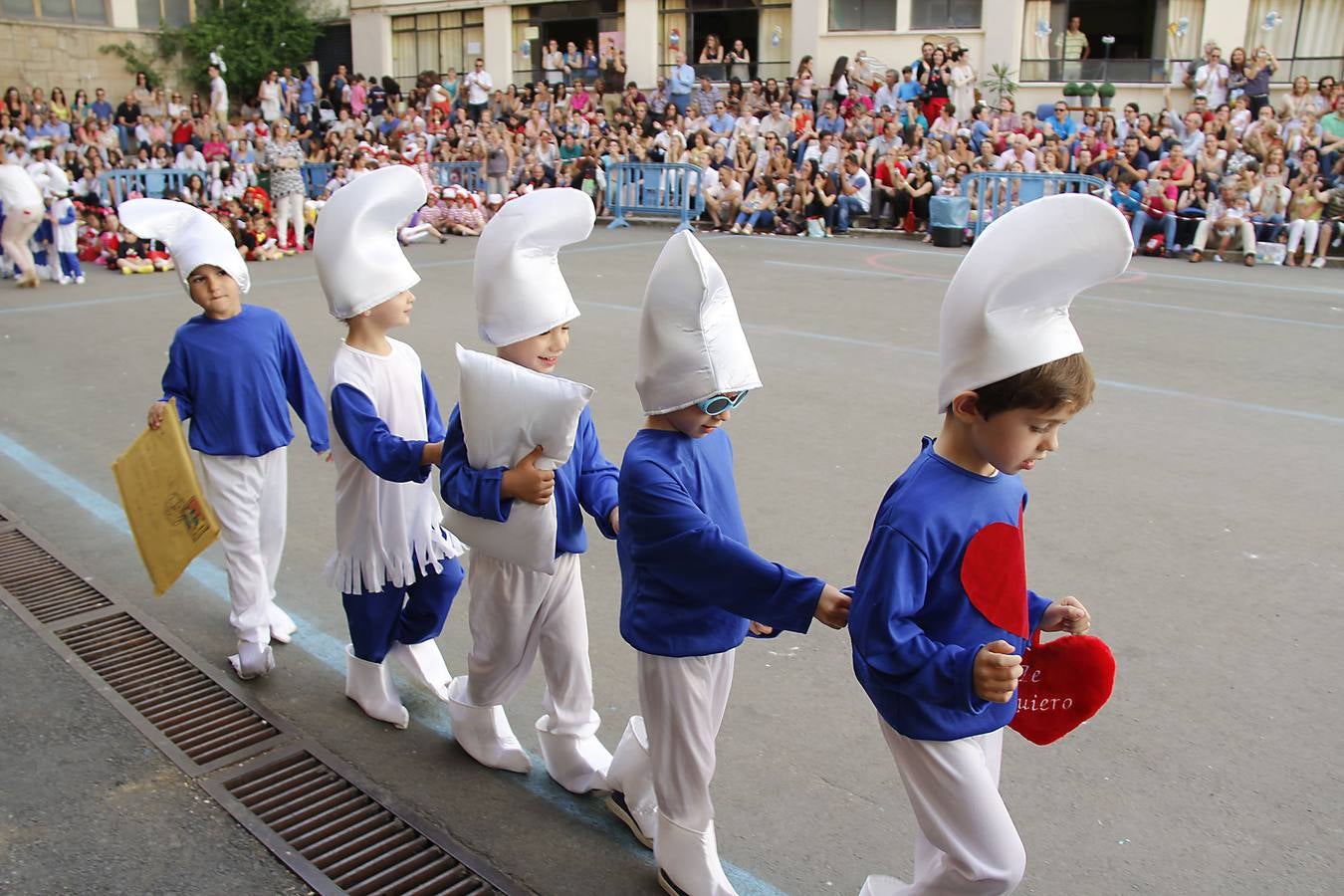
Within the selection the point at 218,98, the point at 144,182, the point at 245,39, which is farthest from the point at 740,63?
the point at 245,39

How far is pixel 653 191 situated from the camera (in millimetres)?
19984

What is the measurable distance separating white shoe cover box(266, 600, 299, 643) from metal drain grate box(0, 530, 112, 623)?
0.81 meters

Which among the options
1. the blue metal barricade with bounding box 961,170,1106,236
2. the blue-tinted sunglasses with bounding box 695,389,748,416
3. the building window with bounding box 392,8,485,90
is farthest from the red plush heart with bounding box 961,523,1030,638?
the building window with bounding box 392,8,485,90

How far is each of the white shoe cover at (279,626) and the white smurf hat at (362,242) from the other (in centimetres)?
136

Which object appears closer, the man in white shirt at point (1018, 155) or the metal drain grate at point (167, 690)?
the metal drain grate at point (167, 690)

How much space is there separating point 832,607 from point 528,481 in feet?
2.92

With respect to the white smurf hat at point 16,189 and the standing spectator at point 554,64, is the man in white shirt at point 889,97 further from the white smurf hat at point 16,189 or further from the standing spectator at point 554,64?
the white smurf hat at point 16,189

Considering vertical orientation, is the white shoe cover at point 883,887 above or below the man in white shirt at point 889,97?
below

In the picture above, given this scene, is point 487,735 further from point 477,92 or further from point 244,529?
point 477,92

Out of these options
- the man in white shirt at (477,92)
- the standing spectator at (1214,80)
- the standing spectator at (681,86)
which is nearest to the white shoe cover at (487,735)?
the standing spectator at (1214,80)

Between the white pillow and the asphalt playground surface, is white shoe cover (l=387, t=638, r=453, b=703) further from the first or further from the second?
the white pillow

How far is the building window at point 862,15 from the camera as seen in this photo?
24.4 meters

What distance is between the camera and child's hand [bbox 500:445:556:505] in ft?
9.09

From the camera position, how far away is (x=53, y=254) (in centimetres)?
1334
